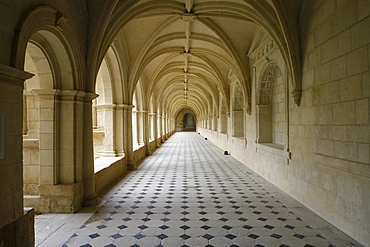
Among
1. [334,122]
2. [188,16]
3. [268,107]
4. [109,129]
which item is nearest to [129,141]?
[109,129]

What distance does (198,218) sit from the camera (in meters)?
4.60

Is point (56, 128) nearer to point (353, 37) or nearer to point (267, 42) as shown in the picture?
point (353, 37)

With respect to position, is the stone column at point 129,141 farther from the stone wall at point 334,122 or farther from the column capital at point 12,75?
the column capital at point 12,75

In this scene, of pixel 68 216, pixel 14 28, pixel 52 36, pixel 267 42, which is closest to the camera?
pixel 14 28

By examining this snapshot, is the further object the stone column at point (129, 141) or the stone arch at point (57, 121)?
the stone column at point (129, 141)

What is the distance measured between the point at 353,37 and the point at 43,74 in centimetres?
517

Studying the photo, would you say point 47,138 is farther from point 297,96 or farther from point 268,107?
point 268,107

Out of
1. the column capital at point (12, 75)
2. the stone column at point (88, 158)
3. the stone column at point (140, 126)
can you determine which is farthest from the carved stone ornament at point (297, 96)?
the stone column at point (140, 126)

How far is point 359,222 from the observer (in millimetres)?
3762

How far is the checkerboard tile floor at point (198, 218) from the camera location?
3.71 m

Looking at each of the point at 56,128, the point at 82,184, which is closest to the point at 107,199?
the point at 82,184

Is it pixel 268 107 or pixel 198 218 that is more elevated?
pixel 268 107

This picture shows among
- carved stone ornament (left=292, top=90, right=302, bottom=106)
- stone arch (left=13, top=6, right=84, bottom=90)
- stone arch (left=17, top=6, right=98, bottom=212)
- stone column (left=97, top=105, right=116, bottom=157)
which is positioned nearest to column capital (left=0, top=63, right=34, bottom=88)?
stone arch (left=13, top=6, right=84, bottom=90)

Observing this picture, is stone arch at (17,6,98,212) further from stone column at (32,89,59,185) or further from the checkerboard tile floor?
the checkerboard tile floor
